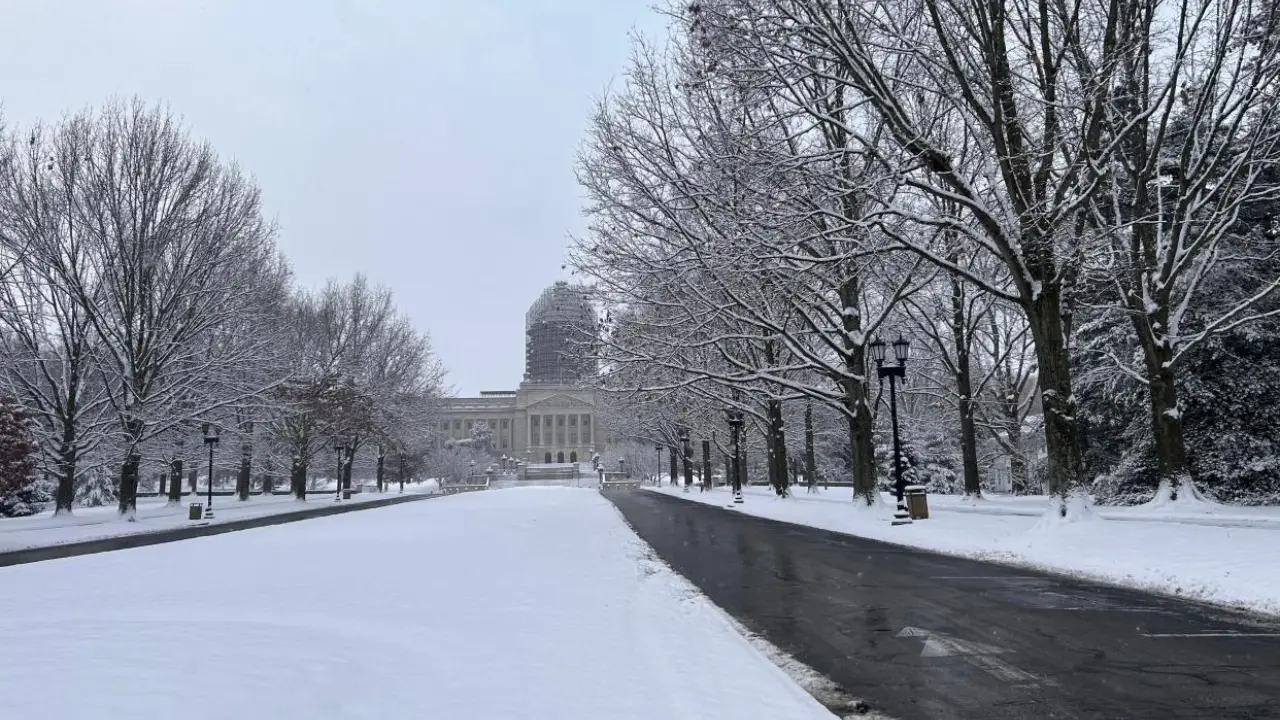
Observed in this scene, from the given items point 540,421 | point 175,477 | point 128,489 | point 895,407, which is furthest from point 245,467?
point 540,421

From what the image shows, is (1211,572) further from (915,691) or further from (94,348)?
(94,348)

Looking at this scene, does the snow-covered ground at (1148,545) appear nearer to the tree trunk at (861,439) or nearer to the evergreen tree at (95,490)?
the tree trunk at (861,439)

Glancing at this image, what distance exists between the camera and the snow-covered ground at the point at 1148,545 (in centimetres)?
888

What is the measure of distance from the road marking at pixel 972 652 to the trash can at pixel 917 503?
13.1 m

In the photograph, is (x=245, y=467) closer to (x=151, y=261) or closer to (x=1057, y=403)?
(x=151, y=261)

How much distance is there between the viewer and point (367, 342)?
4606 centimetres

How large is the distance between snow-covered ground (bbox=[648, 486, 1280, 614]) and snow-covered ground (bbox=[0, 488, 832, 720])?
592 cm

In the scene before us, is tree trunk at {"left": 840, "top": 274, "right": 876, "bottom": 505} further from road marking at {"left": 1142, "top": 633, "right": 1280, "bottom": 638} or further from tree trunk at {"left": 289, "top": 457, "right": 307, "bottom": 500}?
tree trunk at {"left": 289, "top": 457, "right": 307, "bottom": 500}

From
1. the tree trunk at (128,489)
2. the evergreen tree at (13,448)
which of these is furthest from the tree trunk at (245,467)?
the evergreen tree at (13,448)

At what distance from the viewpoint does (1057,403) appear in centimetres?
1386

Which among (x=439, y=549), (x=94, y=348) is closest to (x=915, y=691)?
(x=439, y=549)

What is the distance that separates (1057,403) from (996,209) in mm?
6173

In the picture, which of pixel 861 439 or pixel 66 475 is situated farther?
pixel 66 475

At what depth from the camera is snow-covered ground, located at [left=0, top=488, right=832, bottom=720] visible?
4039 millimetres
